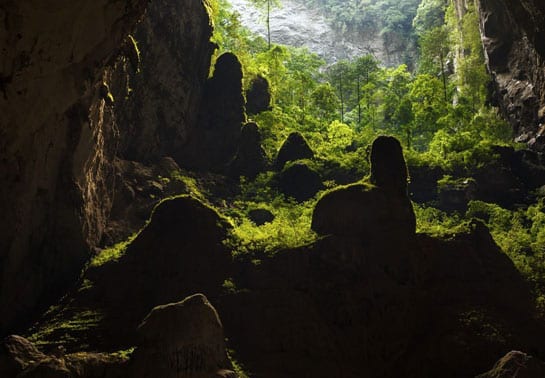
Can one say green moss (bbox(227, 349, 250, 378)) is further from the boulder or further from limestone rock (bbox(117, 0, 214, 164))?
limestone rock (bbox(117, 0, 214, 164))

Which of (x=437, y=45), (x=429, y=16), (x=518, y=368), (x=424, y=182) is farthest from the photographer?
(x=429, y=16)

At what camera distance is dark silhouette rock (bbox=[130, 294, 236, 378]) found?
1266 centimetres

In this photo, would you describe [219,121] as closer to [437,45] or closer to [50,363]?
[437,45]


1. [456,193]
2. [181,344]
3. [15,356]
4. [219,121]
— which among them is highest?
[219,121]

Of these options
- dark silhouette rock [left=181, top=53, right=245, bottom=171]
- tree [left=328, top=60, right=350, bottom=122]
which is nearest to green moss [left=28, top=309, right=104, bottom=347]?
dark silhouette rock [left=181, top=53, right=245, bottom=171]

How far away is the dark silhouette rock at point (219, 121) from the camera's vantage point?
109 feet

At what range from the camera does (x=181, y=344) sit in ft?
42.3

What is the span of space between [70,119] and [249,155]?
1532 cm

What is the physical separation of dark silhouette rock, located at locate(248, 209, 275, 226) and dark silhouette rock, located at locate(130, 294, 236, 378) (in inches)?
547

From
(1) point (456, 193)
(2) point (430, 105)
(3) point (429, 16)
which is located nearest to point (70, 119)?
Answer: (1) point (456, 193)

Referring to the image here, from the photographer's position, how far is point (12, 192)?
53.7ft

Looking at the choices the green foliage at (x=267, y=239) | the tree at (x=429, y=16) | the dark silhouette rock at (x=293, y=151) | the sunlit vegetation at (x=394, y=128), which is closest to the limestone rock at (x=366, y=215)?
the green foliage at (x=267, y=239)

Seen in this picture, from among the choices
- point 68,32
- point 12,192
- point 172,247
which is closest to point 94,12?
point 68,32

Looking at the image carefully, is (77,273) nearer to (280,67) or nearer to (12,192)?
(12,192)
